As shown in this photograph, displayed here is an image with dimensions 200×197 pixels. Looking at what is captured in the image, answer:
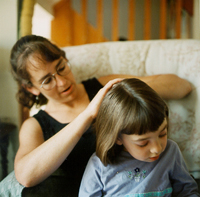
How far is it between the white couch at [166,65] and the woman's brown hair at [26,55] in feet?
Result: 0.41

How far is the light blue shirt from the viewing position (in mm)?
480

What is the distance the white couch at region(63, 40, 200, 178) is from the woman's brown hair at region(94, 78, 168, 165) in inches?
4.1

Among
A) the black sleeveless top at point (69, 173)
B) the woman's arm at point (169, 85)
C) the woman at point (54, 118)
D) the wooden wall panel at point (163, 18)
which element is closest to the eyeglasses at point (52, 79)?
the woman at point (54, 118)

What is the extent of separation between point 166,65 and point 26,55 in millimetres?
399

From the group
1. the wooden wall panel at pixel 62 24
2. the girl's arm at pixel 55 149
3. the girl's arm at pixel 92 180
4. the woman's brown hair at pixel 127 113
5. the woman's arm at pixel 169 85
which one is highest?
the wooden wall panel at pixel 62 24

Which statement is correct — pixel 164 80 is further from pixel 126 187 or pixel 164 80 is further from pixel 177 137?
pixel 126 187

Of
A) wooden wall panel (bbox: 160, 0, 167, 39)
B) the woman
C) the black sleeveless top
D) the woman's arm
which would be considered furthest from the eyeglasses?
wooden wall panel (bbox: 160, 0, 167, 39)

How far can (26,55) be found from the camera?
0.50 metres

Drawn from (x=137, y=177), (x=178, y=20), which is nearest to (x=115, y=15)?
(x=178, y=20)

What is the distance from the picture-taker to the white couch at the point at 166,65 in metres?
0.50

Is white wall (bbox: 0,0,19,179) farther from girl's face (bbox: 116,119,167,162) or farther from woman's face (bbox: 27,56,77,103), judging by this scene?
girl's face (bbox: 116,119,167,162)

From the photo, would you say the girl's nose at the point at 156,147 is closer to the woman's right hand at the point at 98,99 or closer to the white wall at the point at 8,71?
the woman's right hand at the point at 98,99

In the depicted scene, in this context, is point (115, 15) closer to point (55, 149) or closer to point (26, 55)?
point (26, 55)

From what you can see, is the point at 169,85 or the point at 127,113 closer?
the point at 127,113
